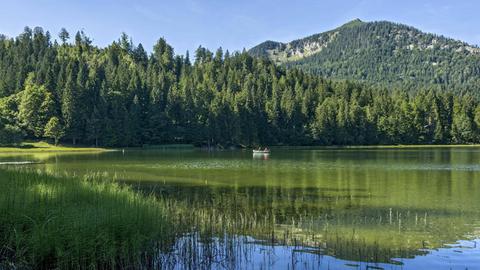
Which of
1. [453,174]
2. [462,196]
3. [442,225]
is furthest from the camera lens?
[453,174]

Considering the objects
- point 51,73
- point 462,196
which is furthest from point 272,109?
point 462,196

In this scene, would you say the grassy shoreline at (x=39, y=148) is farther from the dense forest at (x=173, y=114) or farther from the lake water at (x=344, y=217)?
Result: the lake water at (x=344, y=217)

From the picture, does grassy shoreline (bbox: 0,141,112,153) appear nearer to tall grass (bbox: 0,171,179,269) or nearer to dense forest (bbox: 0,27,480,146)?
dense forest (bbox: 0,27,480,146)

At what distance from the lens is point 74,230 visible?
45.3ft

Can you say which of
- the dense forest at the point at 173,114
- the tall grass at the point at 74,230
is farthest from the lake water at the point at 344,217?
the dense forest at the point at 173,114

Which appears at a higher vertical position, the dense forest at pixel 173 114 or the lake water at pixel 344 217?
the dense forest at pixel 173 114

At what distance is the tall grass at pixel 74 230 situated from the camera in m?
13.4

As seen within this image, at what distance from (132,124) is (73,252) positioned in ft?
441

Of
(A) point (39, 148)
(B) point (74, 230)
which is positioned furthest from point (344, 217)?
(A) point (39, 148)

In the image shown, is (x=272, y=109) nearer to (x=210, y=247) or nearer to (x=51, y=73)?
(x=51, y=73)

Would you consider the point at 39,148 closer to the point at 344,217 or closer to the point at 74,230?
the point at 344,217

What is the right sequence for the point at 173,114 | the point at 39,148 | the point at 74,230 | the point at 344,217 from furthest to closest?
the point at 173,114, the point at 39,148, the point at 344,217, the point at 74,230

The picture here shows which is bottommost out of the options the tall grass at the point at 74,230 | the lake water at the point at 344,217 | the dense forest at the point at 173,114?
the lake water at the point at 344,217

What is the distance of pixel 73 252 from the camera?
44.0 feet
